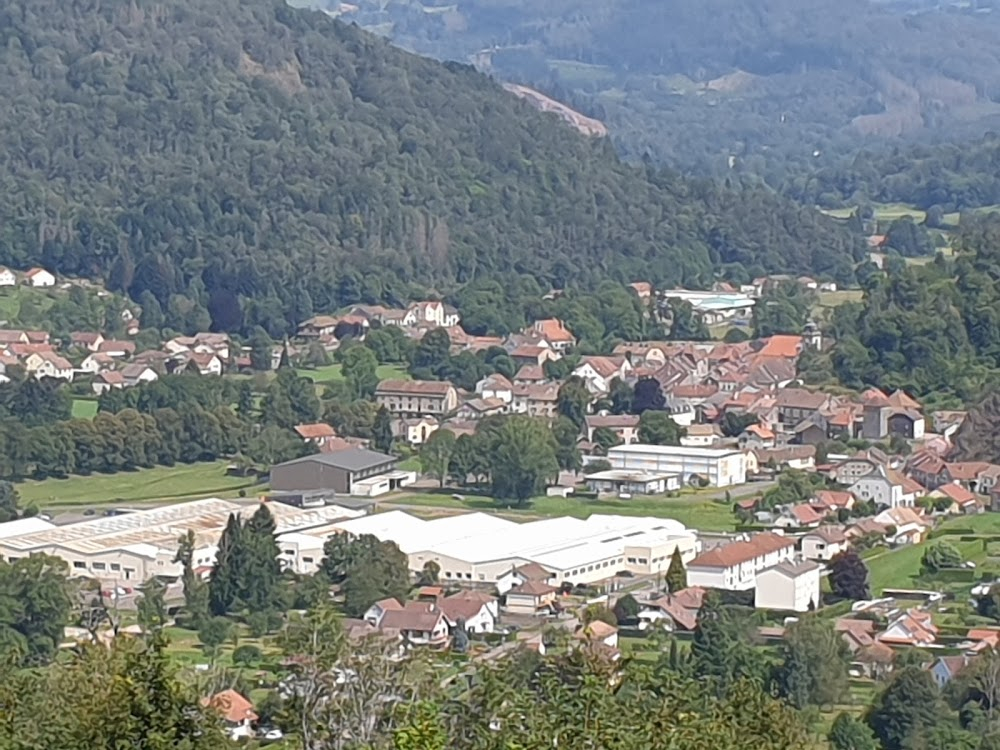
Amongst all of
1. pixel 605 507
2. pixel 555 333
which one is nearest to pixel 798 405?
pixel 605 507

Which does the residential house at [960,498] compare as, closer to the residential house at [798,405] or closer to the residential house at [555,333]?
the residential house at [798,405]

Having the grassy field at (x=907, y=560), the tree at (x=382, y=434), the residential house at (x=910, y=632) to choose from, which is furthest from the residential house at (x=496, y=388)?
the residential house at (x=910, y=632)

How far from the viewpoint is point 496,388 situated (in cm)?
4388

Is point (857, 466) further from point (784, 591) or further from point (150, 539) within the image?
point (150, 539)

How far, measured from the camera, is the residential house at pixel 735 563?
94.2 feet

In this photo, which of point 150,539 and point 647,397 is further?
point 647,397

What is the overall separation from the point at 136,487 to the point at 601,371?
1120 cm

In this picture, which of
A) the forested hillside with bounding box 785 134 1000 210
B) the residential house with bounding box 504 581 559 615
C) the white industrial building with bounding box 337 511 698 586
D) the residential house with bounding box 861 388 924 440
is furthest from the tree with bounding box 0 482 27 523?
the forested hillside with bounding box 785 134 1000 210

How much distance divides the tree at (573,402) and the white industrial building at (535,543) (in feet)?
26.1

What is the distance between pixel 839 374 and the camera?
43.7 m

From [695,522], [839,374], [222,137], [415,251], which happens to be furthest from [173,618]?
[222,137]

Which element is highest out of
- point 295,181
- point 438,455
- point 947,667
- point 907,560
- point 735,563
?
point 295,181

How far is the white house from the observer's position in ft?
91.2

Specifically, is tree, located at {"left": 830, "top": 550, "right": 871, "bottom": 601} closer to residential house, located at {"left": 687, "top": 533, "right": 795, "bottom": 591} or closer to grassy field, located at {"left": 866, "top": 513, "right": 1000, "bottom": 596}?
grassy field, located at {"left": 866, "top": 513, "right": 1000, "bottom": 596}
